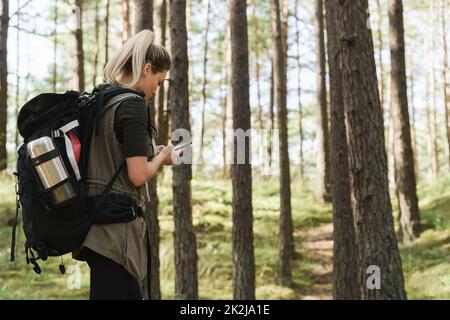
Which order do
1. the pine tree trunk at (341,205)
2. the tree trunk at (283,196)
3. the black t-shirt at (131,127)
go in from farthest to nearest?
the tree trunk at (283,196) < the pine tree trunk at (341,205) < the black t-shirt at (131,127)

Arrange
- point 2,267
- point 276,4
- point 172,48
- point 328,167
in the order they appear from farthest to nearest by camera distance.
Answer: point 328,167 → point 276,4 → point 2,267 → point 172,48

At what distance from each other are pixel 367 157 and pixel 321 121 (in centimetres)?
1371

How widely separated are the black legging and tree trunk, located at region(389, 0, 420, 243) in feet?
40.3

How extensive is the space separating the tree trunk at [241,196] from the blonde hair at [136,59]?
7.80 metres

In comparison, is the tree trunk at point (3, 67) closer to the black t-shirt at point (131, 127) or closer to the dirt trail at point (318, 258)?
the dirt trail at point (318, 258)

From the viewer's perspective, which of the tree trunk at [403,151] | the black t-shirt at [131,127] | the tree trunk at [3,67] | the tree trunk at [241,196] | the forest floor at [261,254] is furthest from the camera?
the tree trunk at [3,67]

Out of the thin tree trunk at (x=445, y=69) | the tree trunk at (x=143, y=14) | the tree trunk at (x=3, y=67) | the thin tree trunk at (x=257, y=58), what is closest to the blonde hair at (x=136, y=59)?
the tree trunk at (x=143, y=14)

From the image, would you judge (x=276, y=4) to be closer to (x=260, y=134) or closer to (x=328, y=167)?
(x=328, y=167)

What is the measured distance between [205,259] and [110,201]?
12.5m

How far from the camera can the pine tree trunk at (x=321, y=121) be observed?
62.5 feet

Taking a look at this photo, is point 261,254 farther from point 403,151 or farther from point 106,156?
point 106,156

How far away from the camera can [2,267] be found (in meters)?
13.4

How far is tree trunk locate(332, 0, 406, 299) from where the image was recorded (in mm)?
6254

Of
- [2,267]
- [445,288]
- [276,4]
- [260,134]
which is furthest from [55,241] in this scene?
[260,134]
